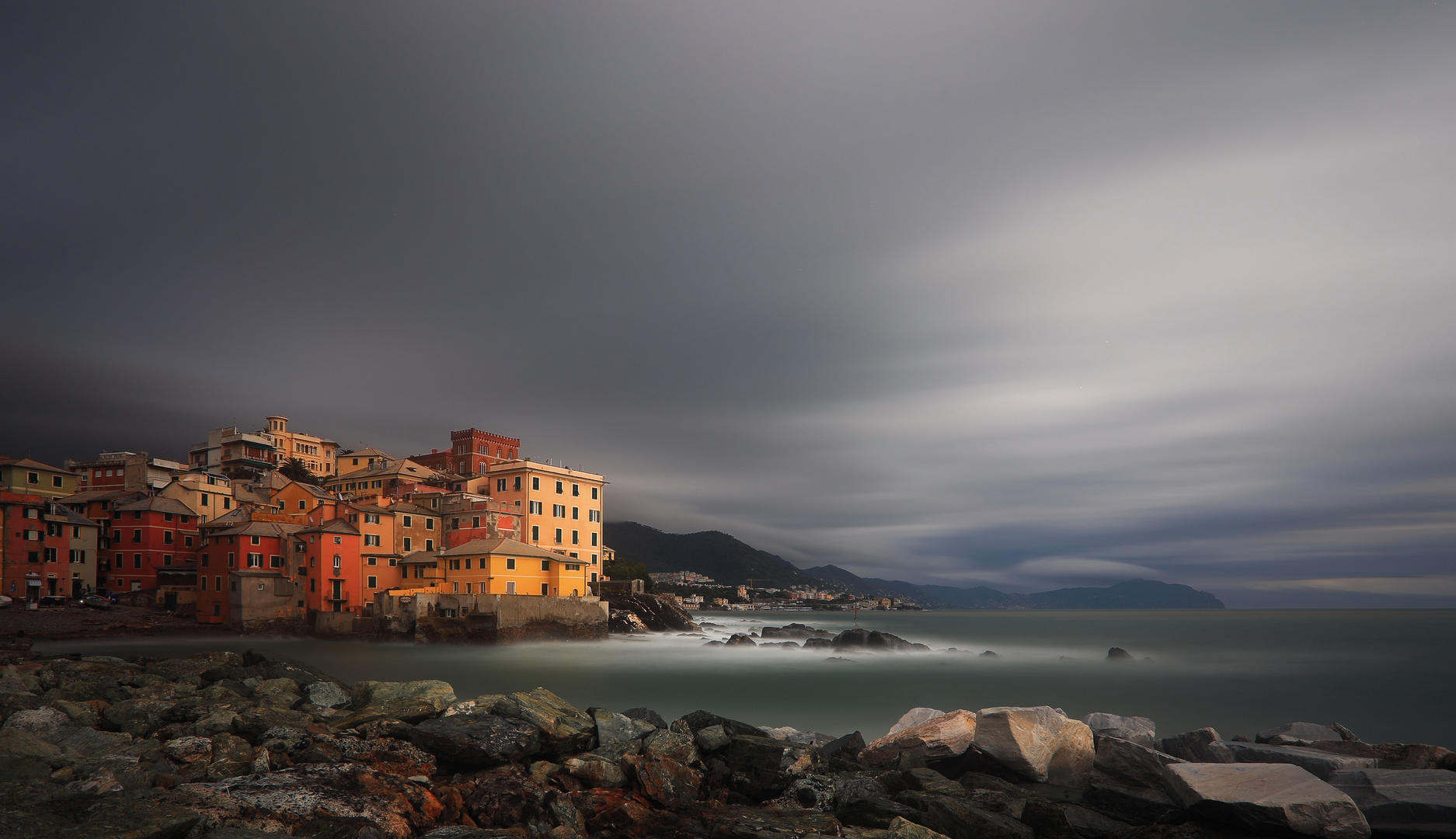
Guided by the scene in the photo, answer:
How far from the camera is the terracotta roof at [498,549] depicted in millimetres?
48750

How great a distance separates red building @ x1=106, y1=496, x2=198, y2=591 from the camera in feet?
182

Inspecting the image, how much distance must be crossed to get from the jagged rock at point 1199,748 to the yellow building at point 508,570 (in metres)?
40.2

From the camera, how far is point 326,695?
16000 millimetres

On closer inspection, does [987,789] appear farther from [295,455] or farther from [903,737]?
[295,455]

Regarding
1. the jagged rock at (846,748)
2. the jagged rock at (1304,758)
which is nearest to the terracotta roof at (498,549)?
the jagged rock at (846,748)

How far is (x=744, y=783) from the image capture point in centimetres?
1113

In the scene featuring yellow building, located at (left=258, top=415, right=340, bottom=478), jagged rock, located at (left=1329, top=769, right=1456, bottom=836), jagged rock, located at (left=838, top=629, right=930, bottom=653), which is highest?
yellow building, located at (left=258, top=415, right=340, bottom=478)

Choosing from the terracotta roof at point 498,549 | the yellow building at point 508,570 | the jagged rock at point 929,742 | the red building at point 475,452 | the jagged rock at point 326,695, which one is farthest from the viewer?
the red building at point 475,452

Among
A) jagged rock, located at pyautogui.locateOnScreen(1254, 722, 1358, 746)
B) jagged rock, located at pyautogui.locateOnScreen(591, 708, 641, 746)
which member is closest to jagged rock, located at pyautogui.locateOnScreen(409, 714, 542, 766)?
jagged rock, located at pyautogui.locateOnScreen(591, 708, 641, 746)

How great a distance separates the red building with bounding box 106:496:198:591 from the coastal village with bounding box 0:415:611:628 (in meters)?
0.09

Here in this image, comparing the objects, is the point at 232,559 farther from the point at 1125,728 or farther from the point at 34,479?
the point at 1125,728

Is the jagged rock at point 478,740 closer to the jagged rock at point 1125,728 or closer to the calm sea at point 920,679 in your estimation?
the jagged rock at point 1125,728

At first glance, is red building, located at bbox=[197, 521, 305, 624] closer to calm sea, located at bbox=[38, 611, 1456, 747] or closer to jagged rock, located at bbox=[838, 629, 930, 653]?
calm sea, located at bbox=[38, 611, 1456, 747]

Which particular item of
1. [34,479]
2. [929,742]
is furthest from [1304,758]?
[34,479]
